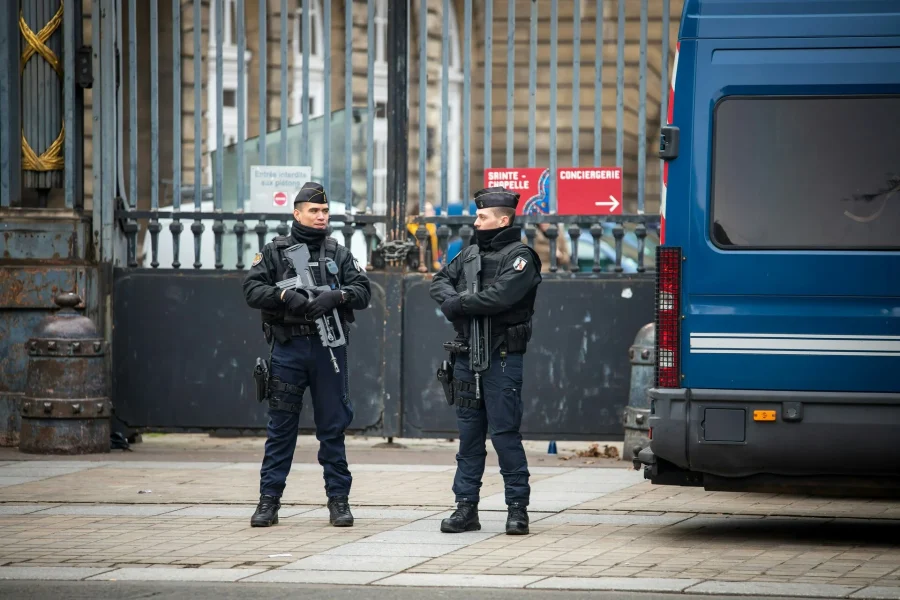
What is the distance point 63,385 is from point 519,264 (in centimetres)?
454

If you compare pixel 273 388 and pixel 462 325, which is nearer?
pixel 462 325

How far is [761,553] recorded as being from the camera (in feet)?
24.4

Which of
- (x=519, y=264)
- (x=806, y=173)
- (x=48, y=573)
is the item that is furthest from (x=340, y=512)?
(x=806, y=173)

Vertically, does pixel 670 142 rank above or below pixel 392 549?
above

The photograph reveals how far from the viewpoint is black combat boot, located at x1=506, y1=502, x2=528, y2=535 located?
7941 millimetres

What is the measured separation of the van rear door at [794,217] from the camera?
742 centimetres

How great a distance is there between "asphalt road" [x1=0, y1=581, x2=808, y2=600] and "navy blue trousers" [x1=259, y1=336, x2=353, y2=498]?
5.63 ft

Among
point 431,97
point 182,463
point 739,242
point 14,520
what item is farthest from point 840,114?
point 431,97

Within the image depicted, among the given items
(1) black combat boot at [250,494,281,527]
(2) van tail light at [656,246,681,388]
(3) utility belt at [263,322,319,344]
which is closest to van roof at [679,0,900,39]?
(2) van tail light at [656,246,681,388]

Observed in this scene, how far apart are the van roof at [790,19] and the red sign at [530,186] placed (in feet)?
12.3

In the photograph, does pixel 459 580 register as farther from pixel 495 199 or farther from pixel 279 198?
pixel 279 198

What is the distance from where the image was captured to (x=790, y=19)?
24.8 feet

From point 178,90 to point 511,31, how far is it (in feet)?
8.43

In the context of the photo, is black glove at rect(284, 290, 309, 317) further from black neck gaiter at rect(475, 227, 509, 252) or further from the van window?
the van window
